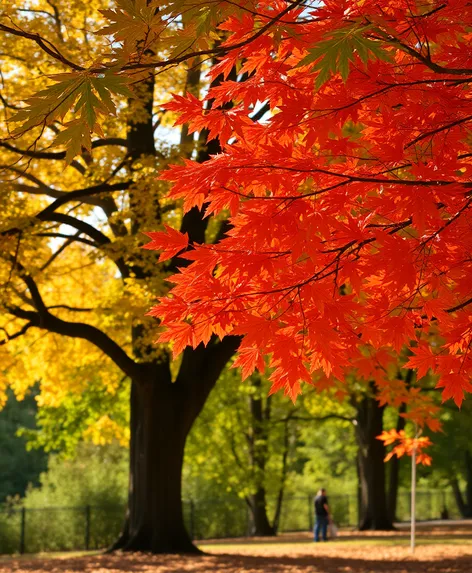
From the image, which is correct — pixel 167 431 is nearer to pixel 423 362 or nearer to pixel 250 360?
pixel 423 362

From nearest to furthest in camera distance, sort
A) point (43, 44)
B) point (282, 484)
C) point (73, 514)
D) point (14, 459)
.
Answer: point (43, 44), point (73, 514), point (282, 484), point (14, 459)

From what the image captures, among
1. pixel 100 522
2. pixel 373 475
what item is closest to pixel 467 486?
pixel 373 475

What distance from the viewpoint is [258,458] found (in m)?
33.2

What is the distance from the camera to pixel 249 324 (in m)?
4.72

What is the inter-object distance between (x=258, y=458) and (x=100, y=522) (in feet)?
22.4

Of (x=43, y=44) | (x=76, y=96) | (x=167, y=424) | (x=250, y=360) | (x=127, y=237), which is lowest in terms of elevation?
(x=250, y=360)

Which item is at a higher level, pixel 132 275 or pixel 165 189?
pixel 165 189

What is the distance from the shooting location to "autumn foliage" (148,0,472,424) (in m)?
4.35

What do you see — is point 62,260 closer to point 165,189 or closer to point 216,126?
point 165,189

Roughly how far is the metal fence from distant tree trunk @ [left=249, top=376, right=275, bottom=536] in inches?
45.5

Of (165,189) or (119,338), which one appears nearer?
(165,189)

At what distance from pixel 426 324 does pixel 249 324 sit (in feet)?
4.66

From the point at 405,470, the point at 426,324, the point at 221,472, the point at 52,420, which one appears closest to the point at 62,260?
the point at 52,420

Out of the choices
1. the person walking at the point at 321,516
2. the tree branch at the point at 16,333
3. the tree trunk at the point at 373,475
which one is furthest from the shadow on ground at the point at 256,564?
the tree trunk at the point at 373,475
